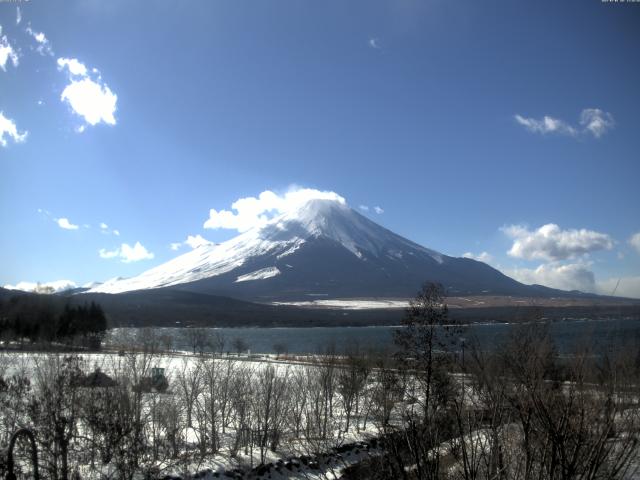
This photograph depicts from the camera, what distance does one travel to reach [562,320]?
150250mm

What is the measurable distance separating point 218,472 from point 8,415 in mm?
8558

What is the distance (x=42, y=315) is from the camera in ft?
243

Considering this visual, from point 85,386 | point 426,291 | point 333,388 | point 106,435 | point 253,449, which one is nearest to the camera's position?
point 106,435

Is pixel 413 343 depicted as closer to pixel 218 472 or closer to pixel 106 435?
pixel 218 472

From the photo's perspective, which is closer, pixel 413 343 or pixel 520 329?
pixel 520 329

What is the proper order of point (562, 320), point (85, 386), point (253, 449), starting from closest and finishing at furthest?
point (85, 386), point (253, 449), point (562, 320)

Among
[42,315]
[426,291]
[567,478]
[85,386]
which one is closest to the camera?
[567,478]

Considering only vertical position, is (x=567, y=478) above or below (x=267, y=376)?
above

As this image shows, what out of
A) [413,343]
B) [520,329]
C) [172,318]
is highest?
[520,329]

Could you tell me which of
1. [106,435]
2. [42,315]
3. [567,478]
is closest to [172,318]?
[42,315]

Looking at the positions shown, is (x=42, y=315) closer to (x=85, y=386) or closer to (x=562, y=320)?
(x=85, y=386)

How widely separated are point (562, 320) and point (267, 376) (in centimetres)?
14608

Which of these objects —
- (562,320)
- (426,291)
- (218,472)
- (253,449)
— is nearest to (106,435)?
(218,472)

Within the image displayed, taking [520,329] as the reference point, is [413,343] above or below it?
below
